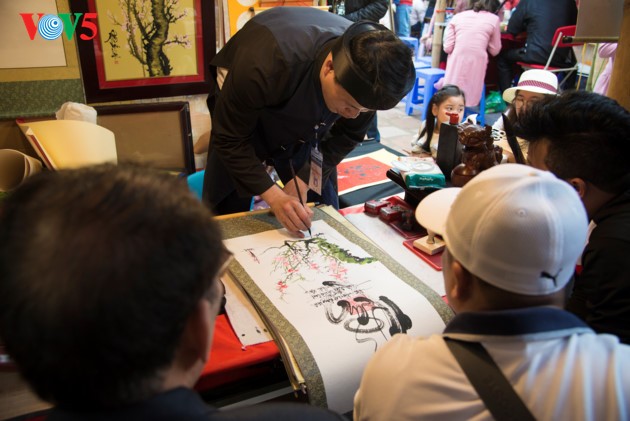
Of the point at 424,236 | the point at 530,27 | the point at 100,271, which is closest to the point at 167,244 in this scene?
the point at 100,271

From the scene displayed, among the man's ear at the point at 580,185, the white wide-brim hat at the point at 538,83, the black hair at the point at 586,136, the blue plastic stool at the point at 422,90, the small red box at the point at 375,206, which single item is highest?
the black hair at the point at 586,136

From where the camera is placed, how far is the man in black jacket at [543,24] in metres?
4.52

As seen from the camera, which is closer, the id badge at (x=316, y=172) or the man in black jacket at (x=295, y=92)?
the man in black jacket at (x=295, y=92)

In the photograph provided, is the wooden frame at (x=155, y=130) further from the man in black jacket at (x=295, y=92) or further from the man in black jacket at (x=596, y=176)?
the man in black jacket at (x=596, y=176)

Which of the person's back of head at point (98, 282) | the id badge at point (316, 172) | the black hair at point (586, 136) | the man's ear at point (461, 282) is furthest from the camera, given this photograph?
the id badge at point (316, 172)

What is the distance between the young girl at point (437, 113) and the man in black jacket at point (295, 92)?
121cm

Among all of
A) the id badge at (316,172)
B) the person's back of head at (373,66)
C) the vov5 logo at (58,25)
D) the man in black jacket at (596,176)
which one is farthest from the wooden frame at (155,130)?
the man in black jacket at (596,176)

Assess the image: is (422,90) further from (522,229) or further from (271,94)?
(522,229)

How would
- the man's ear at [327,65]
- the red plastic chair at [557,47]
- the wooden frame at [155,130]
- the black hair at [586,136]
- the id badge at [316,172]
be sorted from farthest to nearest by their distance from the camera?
the red plastic chair at [557,47] → the wooden frame at [155,130] → the id badge at [316,172] → the man's ear at [327,65] → the black hair at [586,136]

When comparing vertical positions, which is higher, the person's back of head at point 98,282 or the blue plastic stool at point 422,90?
the person's back of head at point 98,282

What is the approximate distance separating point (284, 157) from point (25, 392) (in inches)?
42.5

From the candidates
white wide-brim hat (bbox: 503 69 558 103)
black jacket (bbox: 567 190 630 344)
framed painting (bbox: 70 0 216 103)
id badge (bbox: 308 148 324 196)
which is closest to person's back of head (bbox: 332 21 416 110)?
id badge (bbox: 308 148 324 196)

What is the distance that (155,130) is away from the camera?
2.77 meters

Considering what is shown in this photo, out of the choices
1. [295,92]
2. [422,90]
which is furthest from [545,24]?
[295,92]
